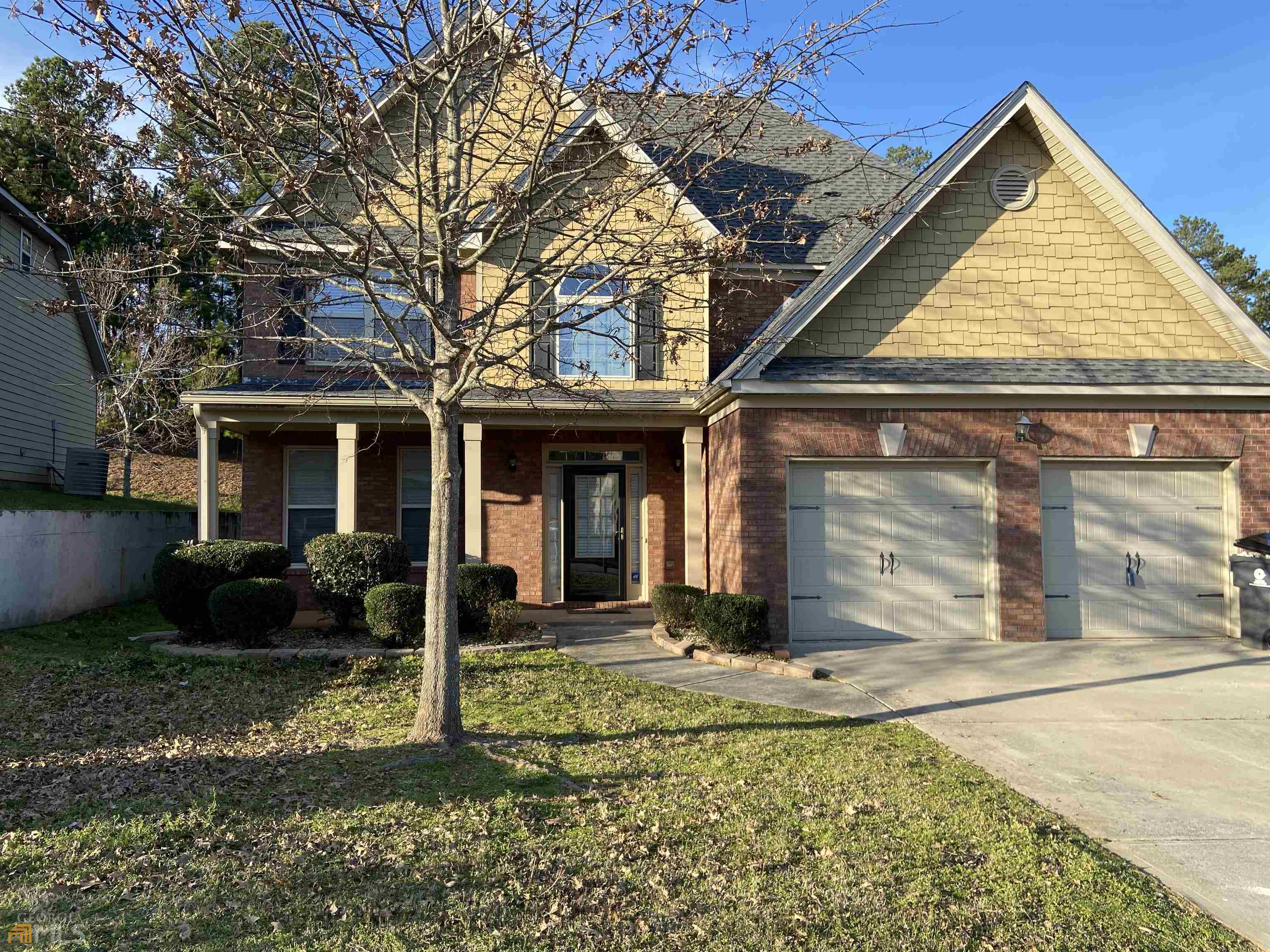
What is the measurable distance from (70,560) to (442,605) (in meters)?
10.1

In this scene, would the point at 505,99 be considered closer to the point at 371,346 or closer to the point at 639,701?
the point at 371,346

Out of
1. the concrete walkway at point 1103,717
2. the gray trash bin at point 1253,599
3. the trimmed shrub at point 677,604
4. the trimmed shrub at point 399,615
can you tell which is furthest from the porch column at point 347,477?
the gray trash bin at point 1253,599

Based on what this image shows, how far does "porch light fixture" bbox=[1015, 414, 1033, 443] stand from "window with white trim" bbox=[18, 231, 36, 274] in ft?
60.6

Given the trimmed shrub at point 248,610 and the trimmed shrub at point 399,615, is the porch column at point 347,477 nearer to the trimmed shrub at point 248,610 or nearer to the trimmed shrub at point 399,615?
the trimmed shrub at point 248,610

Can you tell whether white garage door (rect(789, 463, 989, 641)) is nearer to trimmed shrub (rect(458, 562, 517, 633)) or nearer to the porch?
the porch

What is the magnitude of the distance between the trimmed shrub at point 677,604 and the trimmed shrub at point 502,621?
2.04 m

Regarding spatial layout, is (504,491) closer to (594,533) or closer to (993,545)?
(594,533)

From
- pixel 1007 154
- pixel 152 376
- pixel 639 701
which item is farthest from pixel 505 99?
pixel 152 376

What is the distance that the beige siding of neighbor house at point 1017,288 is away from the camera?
11273 mm

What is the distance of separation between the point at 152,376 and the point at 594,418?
1400 centimetres

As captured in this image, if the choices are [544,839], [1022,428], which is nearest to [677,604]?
[1022,428]

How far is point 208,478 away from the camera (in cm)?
1248

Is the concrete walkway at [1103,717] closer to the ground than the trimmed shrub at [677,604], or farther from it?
closer to the ground

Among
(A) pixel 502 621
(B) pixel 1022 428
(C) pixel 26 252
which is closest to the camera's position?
(A) pixel 502 621
